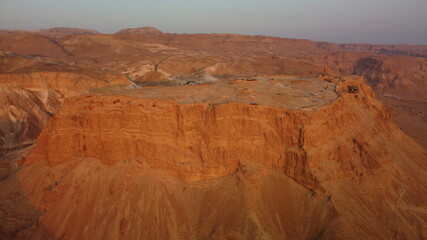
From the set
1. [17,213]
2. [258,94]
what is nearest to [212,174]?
[258,94]

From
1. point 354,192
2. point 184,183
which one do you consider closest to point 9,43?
point 184,183

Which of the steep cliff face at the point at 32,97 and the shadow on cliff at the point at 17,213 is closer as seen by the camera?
the shadow on cliff at the point at 17,213

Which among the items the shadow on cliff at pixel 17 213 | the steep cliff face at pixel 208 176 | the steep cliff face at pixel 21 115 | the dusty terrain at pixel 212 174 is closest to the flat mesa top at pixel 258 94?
the dusty terrain at pixel 212 174

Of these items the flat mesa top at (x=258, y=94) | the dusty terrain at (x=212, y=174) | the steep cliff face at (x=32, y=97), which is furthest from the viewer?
the steep cliff face at (x=32, y=97)

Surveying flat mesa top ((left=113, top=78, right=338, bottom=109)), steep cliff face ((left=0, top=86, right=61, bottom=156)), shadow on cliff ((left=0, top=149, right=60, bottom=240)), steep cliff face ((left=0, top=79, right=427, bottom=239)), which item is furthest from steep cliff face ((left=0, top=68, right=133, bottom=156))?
flat mesa top ((left=113, top=78, right=338, bottom=109))

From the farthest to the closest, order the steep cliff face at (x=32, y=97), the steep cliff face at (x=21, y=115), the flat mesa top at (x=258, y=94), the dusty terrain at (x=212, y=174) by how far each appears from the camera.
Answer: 1. the steep cliff face at (x=32, y=97)
2. the steep cliff face at (x=21, y=115)
3. the flat mesa top at (x=258, y=94)
4. the dusty terrain at (x=212, y=174)

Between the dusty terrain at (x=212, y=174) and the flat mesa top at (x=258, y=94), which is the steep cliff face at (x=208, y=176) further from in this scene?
the flat mesa top at (x=258, y=94)
